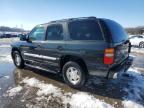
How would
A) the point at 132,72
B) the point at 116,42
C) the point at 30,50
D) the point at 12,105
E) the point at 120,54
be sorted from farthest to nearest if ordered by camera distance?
1. the point at 132,72
2. the point at 30,50
3. the point at 120,54
4. the point at 116,42
5. the point at 12,105

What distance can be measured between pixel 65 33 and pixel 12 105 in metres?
2.42

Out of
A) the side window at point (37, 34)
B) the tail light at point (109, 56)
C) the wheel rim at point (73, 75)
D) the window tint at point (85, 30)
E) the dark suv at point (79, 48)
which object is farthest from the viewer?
the side window at point (37, 34)

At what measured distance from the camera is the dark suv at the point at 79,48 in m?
4.02

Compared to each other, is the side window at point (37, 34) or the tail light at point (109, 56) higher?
the side window at point (37, 34)

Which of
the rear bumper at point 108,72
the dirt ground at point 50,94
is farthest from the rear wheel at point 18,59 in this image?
the rear bumper at point 108,72

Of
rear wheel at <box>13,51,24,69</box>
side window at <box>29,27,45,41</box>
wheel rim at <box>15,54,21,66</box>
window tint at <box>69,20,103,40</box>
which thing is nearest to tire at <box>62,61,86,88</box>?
window tint at <box>69,20,103,40</box>

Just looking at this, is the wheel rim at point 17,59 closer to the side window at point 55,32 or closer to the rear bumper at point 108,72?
the side window at point 55,32

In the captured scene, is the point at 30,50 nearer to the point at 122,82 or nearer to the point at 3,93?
the point at 3,93

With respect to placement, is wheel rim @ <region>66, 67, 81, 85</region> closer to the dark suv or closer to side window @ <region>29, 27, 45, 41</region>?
the dark suv

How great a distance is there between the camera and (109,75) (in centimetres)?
405

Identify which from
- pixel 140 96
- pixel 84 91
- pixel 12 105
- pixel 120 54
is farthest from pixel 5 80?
pixel 140 96

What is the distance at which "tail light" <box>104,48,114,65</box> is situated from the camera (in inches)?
153

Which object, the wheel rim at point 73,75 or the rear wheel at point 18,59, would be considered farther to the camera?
the rear wheel at point 18,59

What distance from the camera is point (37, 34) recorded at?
235 inches
